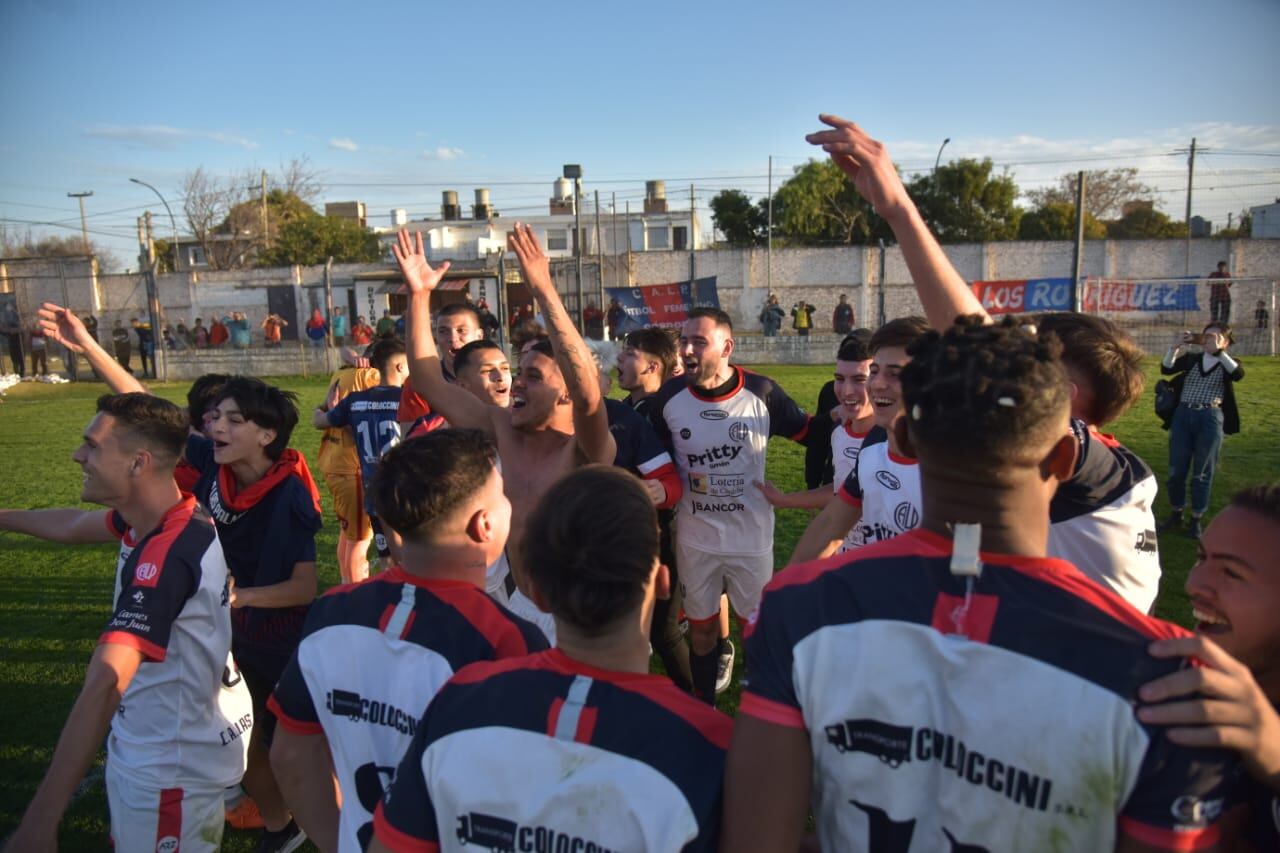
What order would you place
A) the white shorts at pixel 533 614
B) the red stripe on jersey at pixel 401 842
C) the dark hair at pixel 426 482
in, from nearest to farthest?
the red stripe on jersey at pixel 401 842 < the dark hair at pixel 426 482 < the white shorts at pixel 533 614

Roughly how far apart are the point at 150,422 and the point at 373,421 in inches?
141

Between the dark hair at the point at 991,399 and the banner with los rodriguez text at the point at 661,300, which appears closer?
the dark hair at the point at 991,399

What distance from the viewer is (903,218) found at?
6.87ft

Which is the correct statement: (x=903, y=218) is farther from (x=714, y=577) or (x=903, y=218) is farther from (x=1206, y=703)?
(x=714, y=577)

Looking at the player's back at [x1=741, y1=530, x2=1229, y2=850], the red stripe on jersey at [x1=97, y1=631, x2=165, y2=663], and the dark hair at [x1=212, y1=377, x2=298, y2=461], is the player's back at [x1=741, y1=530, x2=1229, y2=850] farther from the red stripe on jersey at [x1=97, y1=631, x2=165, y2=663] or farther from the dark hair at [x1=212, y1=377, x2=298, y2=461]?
the dark hair at [x1=212, y1=377, x2=298, y2=461]

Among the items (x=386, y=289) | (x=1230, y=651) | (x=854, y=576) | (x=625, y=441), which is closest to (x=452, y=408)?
(x=625, y=441)

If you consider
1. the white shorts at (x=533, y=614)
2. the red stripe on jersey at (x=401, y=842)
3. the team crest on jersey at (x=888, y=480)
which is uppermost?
the team crest on jersey at (x=888, y=480)

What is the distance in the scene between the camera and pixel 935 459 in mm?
1450

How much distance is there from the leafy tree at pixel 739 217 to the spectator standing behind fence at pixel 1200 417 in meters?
39.7

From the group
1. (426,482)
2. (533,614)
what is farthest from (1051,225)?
(426,482)

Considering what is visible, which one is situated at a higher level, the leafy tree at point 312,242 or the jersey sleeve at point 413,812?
the leafy tree at point 312,242

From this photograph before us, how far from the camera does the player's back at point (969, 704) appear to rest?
1238mm

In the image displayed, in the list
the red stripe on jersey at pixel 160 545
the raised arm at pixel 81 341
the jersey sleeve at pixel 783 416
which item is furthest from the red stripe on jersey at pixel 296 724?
the jersey sleeve at pixel 783 416

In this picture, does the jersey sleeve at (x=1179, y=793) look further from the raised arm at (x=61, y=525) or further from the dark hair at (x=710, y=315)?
the dark hair at (x=710, y=315)
